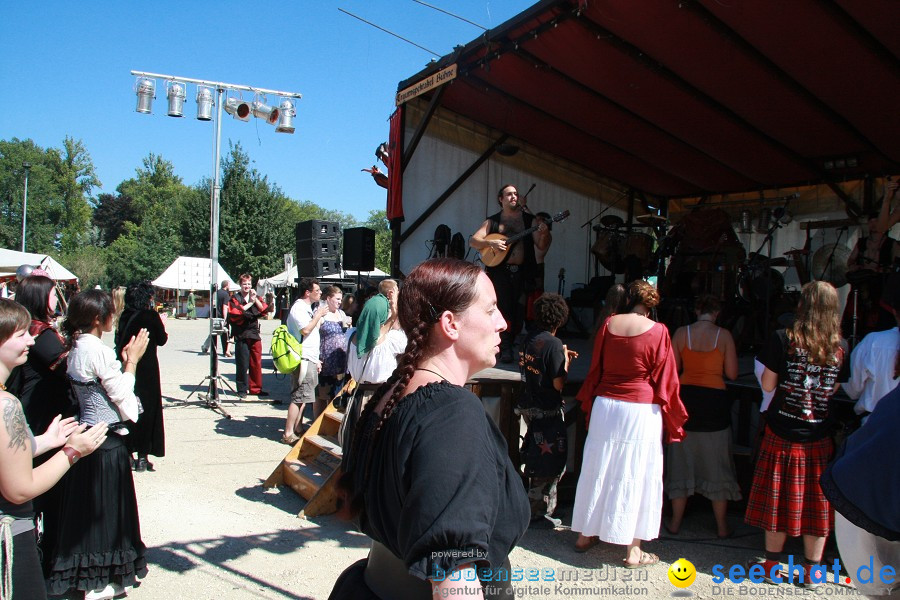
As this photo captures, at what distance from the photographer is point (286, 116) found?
31.1 ft

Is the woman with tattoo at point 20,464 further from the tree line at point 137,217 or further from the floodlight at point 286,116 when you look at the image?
the tree line at point 137,217

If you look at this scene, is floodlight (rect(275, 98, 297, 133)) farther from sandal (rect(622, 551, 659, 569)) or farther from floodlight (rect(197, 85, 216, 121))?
sandal (rect(622, 551, 659, 569))

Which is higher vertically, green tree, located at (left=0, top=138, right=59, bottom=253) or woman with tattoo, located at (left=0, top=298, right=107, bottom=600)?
green tree, located at (left=0, top=138, right=59, bottom=253)

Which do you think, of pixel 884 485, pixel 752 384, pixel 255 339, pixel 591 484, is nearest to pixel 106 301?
pixel 591 484

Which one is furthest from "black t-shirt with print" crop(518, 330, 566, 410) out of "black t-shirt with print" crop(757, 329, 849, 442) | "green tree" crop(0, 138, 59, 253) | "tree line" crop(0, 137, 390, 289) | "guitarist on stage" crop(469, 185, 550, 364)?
"green tree" crop(0, 138, 59, 253)

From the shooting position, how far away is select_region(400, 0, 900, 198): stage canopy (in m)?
5.30

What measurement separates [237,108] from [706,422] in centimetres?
796

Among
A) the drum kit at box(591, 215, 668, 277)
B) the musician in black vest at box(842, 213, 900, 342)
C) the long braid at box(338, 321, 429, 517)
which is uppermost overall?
the drum kit at box(591, 215, 668, 277)

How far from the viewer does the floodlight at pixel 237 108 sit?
29.7 feet

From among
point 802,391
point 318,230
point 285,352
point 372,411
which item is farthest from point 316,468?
point 318,230

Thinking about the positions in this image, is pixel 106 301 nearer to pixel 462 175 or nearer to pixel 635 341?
pixel 635 341

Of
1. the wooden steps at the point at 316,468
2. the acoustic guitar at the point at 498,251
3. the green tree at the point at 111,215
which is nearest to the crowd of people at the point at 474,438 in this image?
the wooden steps at the point at 316,468

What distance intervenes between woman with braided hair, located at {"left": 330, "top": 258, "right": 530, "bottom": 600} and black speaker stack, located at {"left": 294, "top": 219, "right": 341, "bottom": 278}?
7.55m

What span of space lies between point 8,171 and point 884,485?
2615 inches
